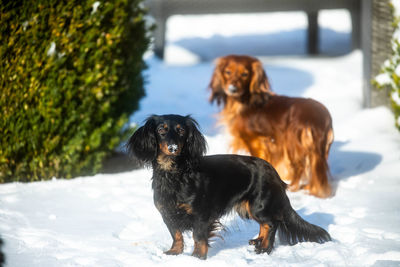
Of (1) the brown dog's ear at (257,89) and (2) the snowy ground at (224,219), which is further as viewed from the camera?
(1) the brown dog's ear at (257,89)

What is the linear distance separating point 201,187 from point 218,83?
2223mm

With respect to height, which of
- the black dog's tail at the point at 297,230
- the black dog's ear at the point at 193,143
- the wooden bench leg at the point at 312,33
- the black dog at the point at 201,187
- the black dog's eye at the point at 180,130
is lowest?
the wooden bench leg at the point at 312,33

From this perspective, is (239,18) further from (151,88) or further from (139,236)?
(139,236)

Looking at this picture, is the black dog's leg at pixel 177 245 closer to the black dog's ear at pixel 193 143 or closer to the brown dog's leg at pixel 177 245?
the brown dog's leg at pixel 177 245

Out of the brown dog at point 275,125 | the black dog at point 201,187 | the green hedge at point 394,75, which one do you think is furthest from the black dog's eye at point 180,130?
the green hedge at point 394,75

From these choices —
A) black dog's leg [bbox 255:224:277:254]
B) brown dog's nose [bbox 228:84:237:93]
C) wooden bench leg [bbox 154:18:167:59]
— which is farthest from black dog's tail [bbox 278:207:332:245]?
wooden bench leg [bbox 154:18:167:59]

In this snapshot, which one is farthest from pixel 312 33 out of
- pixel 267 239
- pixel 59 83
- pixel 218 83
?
pixel 267 239

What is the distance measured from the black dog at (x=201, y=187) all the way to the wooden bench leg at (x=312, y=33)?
31.0 ft

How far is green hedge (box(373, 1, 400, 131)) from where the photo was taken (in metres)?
5.94

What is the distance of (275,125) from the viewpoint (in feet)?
16.0

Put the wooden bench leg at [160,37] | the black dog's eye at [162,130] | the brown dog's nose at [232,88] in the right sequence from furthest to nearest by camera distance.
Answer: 1. the wooden bench leg at [160,37]
2. the brown dog's nose at [232,88]
3. the black dog's eye at [162,130]

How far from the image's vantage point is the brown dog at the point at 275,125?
4656 millimetres

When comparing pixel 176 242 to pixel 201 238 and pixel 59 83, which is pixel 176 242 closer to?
pixel 201 238

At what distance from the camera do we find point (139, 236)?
381 centimetres
